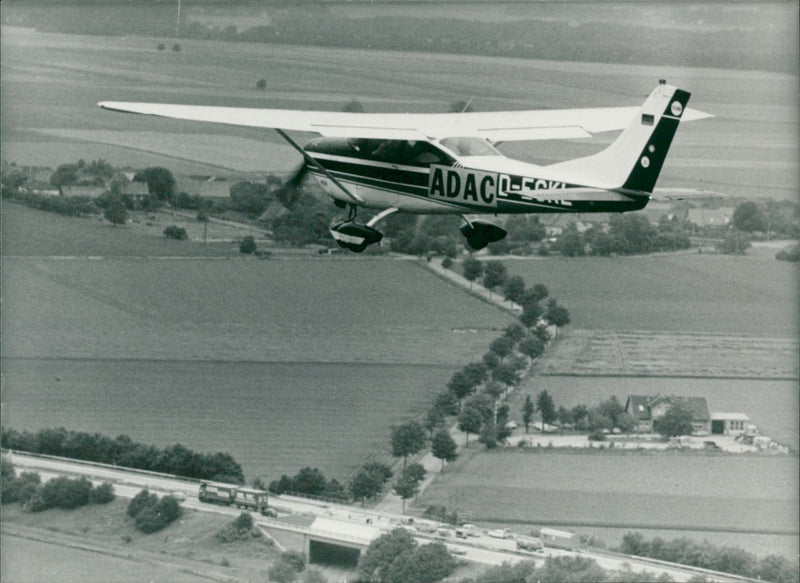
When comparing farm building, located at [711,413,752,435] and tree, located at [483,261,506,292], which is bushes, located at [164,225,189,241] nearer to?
tree, located at [483,261,506,292]

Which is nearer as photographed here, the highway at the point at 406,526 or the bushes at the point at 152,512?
the highway at the point at 406,526

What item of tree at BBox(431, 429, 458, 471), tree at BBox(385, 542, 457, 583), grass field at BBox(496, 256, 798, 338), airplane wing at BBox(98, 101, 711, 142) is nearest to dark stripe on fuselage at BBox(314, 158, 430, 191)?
airplane wing at BBox(98, 101, 711, 142)

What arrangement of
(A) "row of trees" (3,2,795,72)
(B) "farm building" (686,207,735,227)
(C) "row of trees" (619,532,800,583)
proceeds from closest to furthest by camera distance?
(C) "row of trees" (619,532,800,583), (A) "row of trees" (3,2,795,72), (B) "farm building" (686,207,735,227)

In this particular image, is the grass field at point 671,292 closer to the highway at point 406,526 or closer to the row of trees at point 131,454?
the highway at point 406,526

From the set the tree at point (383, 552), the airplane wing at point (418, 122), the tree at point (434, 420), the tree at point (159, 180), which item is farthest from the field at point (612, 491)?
the airplane wing at point (418, 122)

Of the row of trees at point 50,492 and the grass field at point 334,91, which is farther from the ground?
the grass field at point 334,91

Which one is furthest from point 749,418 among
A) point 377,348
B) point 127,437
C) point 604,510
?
point 127,437
